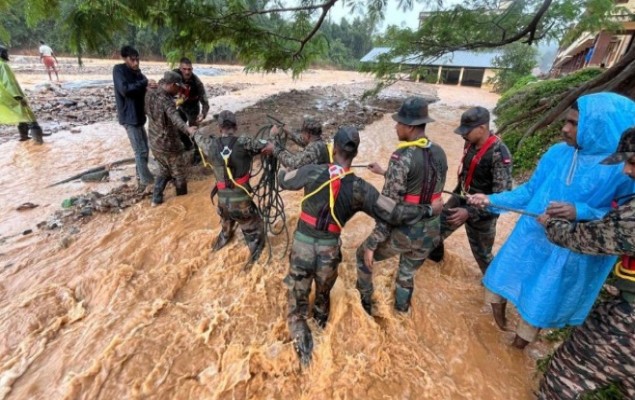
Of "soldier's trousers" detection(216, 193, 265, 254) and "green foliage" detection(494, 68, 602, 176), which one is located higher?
"green foliage" detection(494, 68, 602, 176)

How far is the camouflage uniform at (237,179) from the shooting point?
3.53 m

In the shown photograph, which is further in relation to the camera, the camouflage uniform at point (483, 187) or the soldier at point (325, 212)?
the camouflage uniform at point (483, 187)

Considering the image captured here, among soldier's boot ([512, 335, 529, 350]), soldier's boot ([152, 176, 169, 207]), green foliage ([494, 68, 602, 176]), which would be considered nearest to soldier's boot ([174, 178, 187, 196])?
soldier's boot ([152, 176, 169, 207])

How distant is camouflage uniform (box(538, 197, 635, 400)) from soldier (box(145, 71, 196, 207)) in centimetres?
389

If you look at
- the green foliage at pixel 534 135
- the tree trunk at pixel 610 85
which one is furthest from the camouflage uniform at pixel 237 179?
the tree trunk at pixel 610 85

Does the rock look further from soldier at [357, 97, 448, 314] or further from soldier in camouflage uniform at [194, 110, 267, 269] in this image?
soldier at [357, 97, 448, 314]

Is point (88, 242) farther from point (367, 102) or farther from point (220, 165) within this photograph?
point (367, 102)

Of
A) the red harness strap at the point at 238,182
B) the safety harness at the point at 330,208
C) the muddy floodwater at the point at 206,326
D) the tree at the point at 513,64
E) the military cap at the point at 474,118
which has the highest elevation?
the tree at the point at 513,64

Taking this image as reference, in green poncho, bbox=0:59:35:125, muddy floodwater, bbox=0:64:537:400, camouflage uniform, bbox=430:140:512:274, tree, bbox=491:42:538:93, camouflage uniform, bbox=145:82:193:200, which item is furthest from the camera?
tree, bbox=491:42:538:93

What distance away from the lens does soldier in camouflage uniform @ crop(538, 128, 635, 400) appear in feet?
5.57

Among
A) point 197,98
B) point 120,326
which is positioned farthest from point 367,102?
point 120,326

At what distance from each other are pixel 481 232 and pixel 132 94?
4.97 m

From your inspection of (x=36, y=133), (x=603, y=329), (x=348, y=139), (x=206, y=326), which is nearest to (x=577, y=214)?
(x=603, y=329)

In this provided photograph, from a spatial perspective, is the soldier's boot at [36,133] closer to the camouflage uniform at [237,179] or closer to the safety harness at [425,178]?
the camouflage uniform at [237,179]
